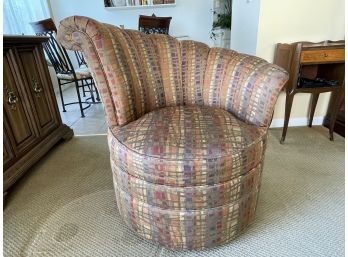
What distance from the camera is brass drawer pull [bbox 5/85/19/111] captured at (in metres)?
1.32

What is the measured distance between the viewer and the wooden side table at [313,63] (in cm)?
157

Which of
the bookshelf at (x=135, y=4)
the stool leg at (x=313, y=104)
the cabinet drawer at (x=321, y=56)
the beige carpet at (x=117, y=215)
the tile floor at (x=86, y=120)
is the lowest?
the tile floor at (x=86, y=120)

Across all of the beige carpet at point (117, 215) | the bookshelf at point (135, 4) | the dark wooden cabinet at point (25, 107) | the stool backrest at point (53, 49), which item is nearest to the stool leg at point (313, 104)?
the beige carpet at point (117, 215)

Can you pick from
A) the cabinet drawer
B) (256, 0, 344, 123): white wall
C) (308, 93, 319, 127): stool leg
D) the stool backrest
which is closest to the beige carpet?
(308, 93, 319, 127): stool leg

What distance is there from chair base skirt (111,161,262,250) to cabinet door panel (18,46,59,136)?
1.03 m

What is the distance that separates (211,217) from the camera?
84cm

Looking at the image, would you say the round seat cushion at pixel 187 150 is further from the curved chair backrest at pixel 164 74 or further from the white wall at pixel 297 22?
the white wall at pixel 297 22

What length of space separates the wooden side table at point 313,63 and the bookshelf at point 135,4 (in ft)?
7.51

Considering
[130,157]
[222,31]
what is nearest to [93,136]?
[130,157]

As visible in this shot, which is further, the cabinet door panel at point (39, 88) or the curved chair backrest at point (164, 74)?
the cabinet door panel at point (39, 88)

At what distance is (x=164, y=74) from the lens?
115 centimetres

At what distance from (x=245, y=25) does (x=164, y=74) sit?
1269 millimetres

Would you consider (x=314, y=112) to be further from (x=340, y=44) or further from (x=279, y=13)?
(x=279, y=13)

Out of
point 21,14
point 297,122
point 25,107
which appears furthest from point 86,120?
point 297,122
